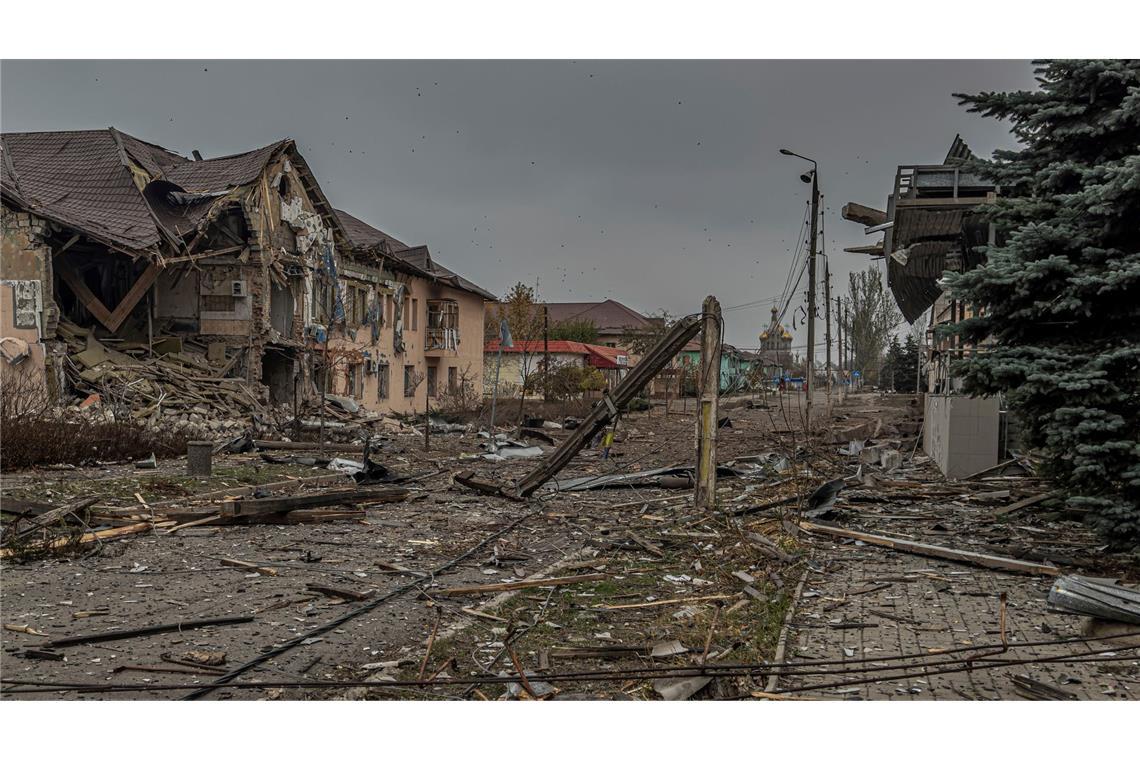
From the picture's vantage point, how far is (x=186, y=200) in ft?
99.0

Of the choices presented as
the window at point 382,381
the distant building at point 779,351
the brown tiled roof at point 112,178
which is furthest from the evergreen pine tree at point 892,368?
the brown tiled roof at point 112,178

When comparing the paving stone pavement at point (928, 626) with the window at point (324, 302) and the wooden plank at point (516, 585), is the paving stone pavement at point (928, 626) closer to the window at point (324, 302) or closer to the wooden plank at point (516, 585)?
the wooden plank at point (516, 585)

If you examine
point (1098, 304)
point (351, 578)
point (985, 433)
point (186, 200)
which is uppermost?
point (186, 200)

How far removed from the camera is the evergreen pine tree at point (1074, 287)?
9023 mm

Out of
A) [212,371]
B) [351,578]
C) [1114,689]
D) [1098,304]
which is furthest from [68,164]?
[1114,689]

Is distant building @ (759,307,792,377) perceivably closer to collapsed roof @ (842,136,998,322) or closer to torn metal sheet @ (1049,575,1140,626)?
collapsed roof @ (842,136,998,322)

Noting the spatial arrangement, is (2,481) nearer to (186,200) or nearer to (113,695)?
(113,695)

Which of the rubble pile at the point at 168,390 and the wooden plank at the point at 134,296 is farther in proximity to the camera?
the wooden plank at the point at 134,296

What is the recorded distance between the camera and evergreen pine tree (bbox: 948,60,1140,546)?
9.02 m

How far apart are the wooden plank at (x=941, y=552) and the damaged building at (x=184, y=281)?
15047 mm

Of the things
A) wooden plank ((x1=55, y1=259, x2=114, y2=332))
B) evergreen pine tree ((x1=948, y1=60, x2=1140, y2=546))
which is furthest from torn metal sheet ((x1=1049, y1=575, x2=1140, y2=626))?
wooden plank ((x1=55, y1=259, x2=114, y2=332))

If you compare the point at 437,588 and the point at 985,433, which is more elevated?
the point at 985,433

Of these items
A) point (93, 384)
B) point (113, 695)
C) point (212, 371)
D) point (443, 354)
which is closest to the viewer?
point (113, 695)

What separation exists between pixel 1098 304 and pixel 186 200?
91.8 ft
